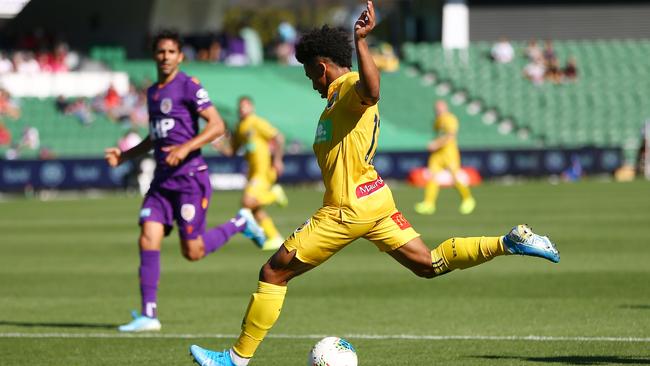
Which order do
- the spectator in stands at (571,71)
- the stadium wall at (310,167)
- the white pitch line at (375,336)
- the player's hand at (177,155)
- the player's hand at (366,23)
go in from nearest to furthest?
the player's hand at (366,23) → the white pitch line at (375,336) → the player's hand at (177,155) → the stadium wall at (310,167) → the spectator in stands at (571,71)

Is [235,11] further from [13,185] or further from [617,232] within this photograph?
[617,232]

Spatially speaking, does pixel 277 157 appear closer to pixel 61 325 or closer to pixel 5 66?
pixel 61 325

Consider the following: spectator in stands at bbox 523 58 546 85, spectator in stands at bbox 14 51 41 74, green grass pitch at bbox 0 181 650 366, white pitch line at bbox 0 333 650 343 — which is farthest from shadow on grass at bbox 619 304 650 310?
spectator in stands at bbox 523 58 546 85

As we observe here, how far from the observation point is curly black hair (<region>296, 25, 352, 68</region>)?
7730mm

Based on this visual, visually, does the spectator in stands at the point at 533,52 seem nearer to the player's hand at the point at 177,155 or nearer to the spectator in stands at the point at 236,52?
the spectator in stands at the point at 236,52

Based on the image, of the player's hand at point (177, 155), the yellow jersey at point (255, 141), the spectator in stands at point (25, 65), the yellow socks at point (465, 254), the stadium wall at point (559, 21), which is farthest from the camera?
the stadium wall at point (559, 21)

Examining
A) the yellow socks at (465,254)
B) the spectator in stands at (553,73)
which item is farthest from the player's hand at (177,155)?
the spectator in stands at (553,73)

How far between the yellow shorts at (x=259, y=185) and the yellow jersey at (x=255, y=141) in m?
0.07

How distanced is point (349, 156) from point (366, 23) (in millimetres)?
976

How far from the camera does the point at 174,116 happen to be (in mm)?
11055

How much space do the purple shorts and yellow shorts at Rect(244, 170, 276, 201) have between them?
753 cm

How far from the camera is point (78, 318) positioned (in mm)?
11734

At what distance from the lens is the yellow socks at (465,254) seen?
318 inches

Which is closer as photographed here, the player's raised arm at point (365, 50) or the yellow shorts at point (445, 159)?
the player's raised arm at point (365, 50)
